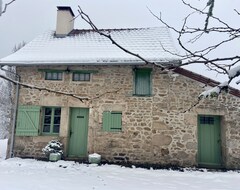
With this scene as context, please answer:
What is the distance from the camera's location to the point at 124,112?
32.8 feet

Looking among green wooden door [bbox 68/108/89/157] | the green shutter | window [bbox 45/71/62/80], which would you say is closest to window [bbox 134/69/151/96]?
green wooden door [bbox 68/108/89/157]

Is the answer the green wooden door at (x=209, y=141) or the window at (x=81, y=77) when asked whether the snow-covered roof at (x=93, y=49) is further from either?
the green wooden door at (x=209, y=141)

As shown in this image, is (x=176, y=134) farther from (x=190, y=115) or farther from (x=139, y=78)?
(x=139, y=78)

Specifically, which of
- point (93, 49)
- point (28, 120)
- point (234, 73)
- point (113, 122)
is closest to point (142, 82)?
point (113, 122)

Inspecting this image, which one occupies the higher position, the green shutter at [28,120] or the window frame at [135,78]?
the window frame at [135,78]

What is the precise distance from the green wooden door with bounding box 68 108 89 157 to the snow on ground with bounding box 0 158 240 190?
2.96 feet

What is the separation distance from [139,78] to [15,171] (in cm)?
524

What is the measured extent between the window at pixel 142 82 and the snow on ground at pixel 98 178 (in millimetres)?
2756

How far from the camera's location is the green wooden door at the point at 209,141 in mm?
9953

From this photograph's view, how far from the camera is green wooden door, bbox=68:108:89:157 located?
33.7 feet

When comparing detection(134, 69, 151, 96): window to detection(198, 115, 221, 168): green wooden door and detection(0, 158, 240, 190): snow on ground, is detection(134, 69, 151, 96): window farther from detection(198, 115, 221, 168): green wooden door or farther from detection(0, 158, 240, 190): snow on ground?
detection(0, 158, 240, 190): snow on ground

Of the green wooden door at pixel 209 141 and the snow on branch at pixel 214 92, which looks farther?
the green wooden door at pixel 209 141

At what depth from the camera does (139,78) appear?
33.6 ft

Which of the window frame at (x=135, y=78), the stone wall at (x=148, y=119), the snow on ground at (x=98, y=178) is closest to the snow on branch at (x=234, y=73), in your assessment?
the snow on ground at (x=98, y=178)
